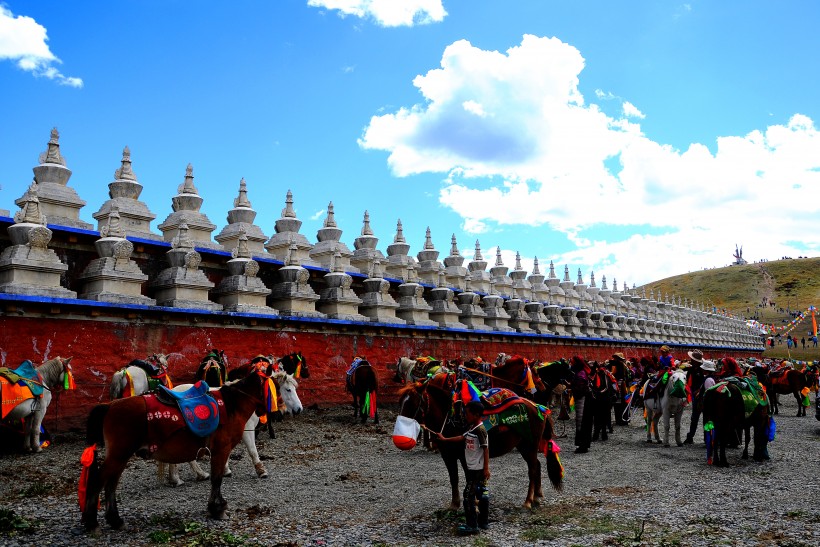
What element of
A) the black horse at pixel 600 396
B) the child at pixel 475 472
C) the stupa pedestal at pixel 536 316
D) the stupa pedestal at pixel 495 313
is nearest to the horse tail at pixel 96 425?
the child at pixel 475 472

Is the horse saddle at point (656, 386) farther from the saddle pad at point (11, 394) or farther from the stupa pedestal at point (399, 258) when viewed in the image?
the saddle pad at point (11, 394)

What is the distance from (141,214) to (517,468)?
39.9 ft

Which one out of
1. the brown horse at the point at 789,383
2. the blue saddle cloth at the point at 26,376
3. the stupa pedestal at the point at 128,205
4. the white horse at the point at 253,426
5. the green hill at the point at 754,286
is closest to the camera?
the white horse at the point at 253,426

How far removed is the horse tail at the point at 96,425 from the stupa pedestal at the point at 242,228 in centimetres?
1167

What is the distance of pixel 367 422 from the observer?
1805 cm

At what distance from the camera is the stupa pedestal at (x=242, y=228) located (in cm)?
1991

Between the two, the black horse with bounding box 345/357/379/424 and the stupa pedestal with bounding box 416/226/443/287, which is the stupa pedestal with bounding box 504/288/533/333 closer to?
the stupa pedestal with bounding box 416/226/443/287

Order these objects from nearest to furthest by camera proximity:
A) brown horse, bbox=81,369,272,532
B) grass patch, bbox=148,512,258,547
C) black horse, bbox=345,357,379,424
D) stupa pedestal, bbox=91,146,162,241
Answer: grass patch, bbox=148,512,258,547
brown horse, bbox=81,369,272,532
stupa pedestal, bbox=91,146,162,241
black horse, bbox=345,357,379,424

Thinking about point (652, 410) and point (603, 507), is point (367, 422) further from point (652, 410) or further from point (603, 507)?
point (603, 507)

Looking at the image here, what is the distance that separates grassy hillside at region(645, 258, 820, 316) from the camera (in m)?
127

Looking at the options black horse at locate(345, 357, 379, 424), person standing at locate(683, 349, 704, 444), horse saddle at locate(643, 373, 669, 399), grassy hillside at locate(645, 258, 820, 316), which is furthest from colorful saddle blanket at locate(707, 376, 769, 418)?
grassy hillside at locate(645, 258, 820, 316)

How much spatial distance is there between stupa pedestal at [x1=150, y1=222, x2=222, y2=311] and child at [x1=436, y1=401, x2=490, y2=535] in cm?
1022

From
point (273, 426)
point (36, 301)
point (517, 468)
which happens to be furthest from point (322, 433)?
point (36, 301)


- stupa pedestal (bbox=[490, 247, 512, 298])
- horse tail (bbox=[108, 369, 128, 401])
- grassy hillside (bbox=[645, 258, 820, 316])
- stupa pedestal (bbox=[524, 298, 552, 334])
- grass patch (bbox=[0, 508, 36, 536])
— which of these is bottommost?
grass patch (bbox=[0, 508, 36, 536])
